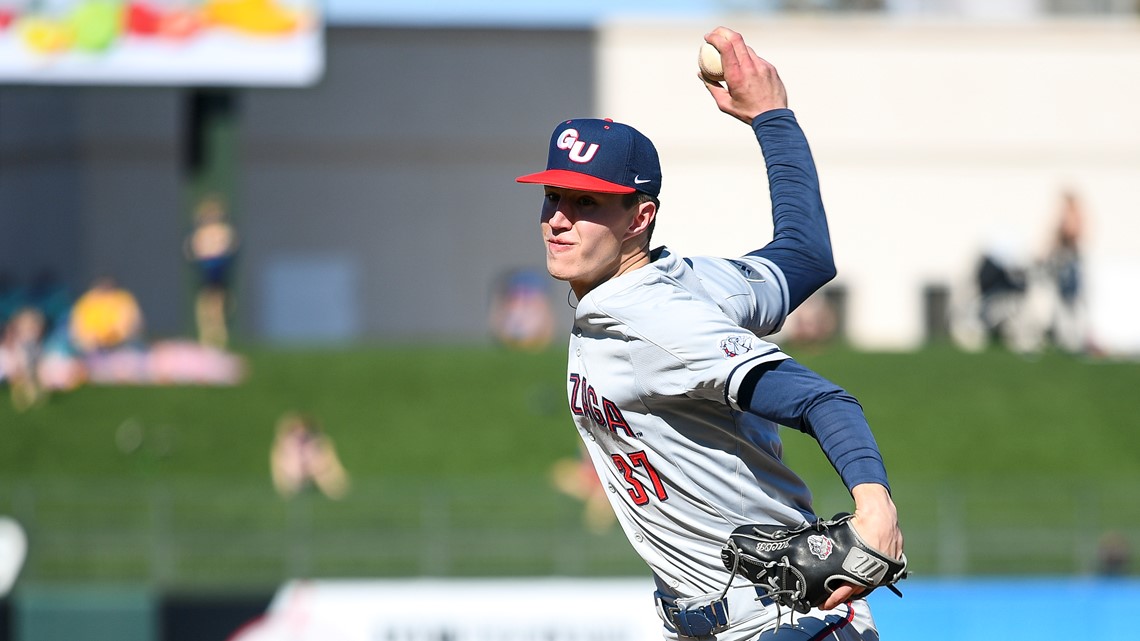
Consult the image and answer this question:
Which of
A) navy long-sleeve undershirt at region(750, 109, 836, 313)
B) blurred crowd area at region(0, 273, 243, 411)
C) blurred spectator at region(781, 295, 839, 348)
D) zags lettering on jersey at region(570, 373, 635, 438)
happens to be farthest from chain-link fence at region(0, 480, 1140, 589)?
zags lettering on jersey at region(570, 373, 635, 438)

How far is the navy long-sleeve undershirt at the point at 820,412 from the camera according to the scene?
2.60 meters

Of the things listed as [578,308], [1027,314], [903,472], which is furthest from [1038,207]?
[578,308]

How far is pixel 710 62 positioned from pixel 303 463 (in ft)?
33.3

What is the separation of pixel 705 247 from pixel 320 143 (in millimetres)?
6264

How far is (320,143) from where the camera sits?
23.6m

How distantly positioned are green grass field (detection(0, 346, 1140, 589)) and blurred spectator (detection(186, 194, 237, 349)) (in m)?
0.61

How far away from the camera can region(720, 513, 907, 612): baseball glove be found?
2.56m

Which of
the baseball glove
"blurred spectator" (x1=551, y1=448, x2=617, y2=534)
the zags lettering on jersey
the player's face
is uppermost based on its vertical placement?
the player's face

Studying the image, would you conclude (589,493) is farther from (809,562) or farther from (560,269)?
(809,562)

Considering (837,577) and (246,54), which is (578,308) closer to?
(837,577)

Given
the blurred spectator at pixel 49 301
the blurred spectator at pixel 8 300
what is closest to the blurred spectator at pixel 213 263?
the blurred spectator at pixel 49 301

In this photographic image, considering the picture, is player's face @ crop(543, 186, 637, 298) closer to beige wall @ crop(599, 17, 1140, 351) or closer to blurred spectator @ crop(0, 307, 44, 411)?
blurred spectator @ crop(0, 307, 44, 411)

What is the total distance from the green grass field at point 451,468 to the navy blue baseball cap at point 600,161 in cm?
839

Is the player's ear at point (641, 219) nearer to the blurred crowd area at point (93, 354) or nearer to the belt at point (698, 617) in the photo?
the belt at point (698, 617)
